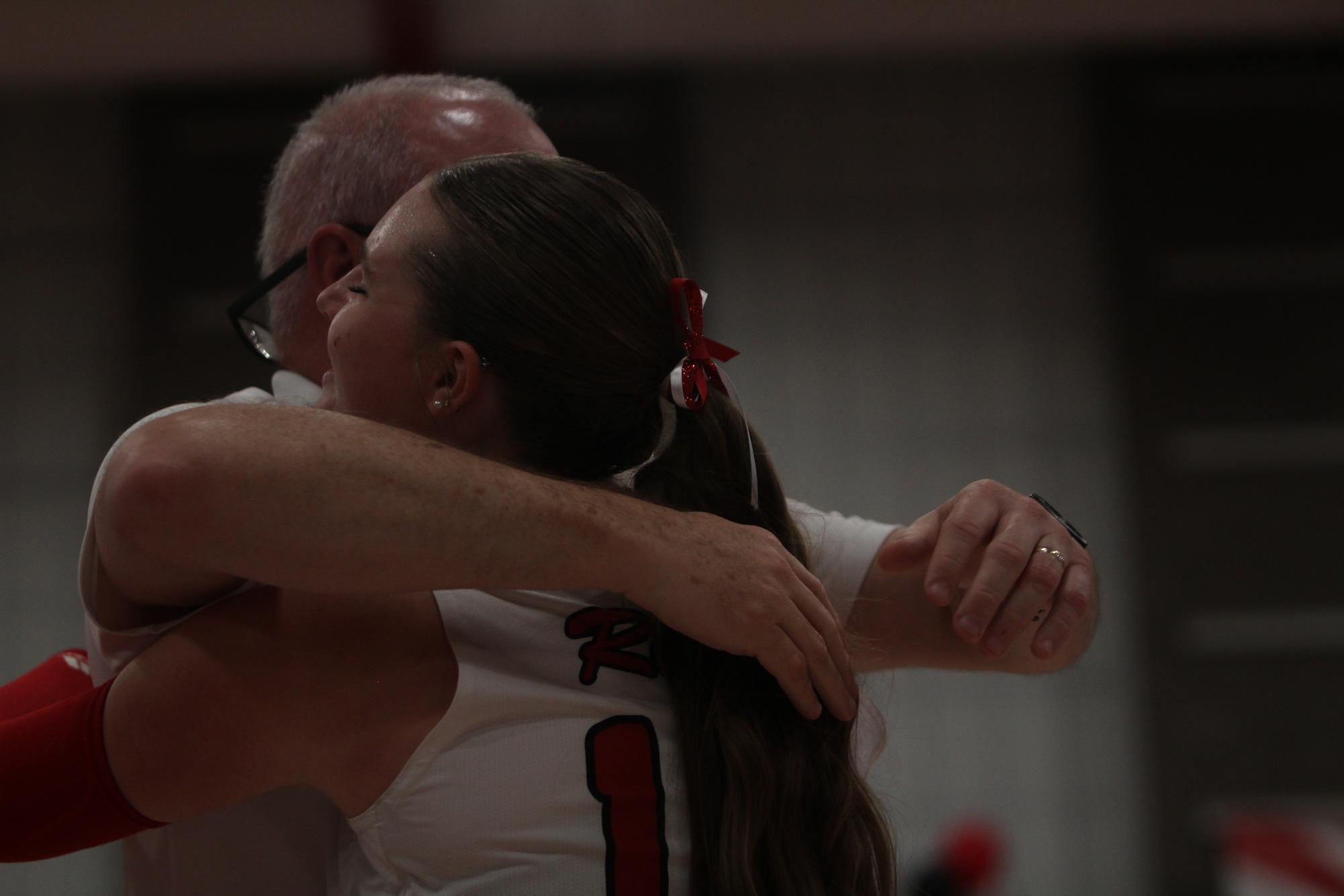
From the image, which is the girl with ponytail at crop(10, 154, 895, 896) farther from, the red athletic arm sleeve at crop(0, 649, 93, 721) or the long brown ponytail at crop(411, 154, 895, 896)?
the red athletic arm sleeve at crop(0, 649, 93, 721)

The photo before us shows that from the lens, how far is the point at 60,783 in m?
0.89

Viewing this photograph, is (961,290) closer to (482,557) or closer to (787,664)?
(787,664)

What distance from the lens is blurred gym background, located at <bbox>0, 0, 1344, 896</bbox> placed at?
174 inches

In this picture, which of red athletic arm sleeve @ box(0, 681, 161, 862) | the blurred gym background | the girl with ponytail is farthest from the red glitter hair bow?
the blurred gym background

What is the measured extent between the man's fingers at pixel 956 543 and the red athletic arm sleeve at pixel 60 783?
0.66m

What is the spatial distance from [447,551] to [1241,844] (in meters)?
3.62

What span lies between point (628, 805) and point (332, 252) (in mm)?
844

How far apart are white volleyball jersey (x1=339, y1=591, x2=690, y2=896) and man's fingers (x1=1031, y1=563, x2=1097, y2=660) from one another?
1.12 ft

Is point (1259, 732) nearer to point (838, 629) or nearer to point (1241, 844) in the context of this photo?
point (1241, 844)

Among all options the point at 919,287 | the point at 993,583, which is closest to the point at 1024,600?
the point at 993,583

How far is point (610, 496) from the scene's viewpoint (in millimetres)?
945

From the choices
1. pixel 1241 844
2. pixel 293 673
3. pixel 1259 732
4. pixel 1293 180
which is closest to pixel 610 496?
pixel 293 673

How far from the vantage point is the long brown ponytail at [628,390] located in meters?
0.94

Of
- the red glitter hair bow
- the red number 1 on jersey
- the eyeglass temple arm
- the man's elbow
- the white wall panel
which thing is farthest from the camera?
the white wall panel
